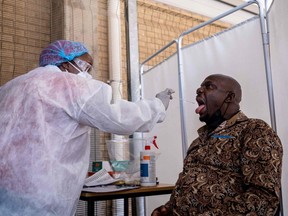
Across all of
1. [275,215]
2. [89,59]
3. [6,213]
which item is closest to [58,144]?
[6,213]

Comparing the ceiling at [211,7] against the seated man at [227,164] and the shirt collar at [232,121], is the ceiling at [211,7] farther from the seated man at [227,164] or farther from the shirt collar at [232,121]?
the shirt collar at [232,121]

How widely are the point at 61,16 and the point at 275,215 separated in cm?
236

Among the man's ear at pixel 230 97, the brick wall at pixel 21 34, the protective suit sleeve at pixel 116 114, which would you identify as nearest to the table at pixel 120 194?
the protective suit sleeve at pixel 116 114

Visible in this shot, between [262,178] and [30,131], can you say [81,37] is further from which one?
[262,178]

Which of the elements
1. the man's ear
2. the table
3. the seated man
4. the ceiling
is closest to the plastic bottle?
the table

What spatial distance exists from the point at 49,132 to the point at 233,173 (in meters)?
0.87

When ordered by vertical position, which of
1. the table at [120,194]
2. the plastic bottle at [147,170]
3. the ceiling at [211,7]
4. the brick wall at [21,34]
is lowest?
the table at [120,194]

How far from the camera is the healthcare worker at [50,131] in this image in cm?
134

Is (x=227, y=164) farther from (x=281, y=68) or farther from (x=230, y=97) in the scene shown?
(x=281, y=68)

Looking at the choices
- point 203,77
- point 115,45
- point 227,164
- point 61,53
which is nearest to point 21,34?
point 115,45

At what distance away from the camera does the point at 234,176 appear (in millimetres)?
1499

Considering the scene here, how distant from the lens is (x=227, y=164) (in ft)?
5.02

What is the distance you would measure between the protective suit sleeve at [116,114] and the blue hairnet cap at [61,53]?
0.86ft

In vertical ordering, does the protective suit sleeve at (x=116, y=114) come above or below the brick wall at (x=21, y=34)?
below
